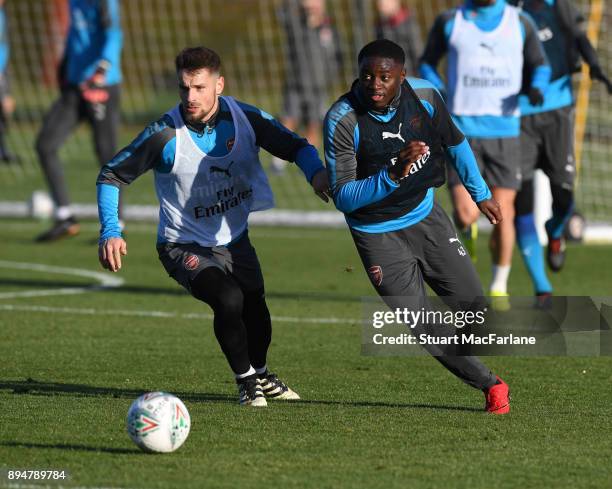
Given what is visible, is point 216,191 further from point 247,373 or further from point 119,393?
point 119,393

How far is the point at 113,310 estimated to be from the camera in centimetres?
1017

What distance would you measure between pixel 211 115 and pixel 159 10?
569 inches

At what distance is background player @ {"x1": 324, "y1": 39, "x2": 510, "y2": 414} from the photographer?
21.1 feet

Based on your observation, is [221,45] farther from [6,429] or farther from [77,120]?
[6,429]

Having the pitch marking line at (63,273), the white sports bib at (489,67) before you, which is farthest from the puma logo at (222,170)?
the pitch marking line at (63,273)

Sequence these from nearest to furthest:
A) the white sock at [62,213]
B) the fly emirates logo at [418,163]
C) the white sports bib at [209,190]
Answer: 1. the fly emirates logo at [418,163]
2. the white sports bib at [209,190]
3. the white sock at [62,213]

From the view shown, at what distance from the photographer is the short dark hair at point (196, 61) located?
670cm

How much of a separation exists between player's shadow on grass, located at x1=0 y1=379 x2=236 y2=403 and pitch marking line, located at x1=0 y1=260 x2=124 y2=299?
3.55 meters

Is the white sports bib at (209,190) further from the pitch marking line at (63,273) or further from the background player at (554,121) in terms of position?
the pitch marking line at (63,273)

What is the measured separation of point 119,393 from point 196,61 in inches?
69.3

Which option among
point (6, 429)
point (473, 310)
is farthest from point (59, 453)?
point (473, 310)

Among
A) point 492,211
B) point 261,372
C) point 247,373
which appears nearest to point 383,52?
point 492,211

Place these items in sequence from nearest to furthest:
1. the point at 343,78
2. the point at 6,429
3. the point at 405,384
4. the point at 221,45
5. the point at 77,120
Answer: the point at 6,429 → the point at 405,384 → the point at 77,120 → the point at 343,78 → the point at 221,45

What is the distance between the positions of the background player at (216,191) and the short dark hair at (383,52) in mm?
657
